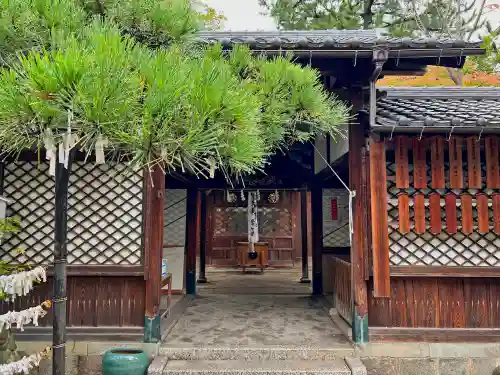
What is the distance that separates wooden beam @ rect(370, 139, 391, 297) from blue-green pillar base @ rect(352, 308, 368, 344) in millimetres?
368

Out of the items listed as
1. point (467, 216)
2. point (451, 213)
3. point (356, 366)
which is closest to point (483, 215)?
point (467, 216)

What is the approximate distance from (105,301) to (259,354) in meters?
2.02

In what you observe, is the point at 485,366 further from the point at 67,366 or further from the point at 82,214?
the point at 82,214

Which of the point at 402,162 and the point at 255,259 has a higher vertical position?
the point at 402,162

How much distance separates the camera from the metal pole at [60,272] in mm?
3012

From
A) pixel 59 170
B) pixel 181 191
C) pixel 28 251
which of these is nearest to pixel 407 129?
pixel 59 170

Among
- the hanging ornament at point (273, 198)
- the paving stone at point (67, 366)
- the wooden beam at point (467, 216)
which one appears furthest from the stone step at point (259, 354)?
the hanging ornament at point (273, 198)

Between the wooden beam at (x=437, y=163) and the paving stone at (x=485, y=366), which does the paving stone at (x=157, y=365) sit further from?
the wooden beam at (x=437, y=163)

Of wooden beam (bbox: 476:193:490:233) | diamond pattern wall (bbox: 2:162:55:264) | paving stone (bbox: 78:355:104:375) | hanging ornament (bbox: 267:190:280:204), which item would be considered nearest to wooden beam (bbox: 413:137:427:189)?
wooden beam (bbox: 476:193:490:233)

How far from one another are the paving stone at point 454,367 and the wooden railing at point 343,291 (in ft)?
3.95

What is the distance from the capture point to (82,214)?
16.5ft

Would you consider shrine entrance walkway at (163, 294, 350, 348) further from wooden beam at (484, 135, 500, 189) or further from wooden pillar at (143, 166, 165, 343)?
wooden beam at (484, 135, 500, 189)

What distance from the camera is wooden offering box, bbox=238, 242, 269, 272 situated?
13680 millimetres

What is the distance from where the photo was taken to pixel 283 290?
386 inches
